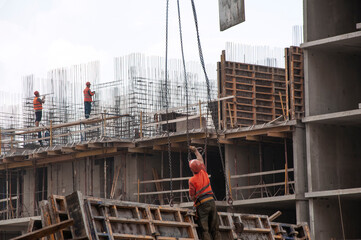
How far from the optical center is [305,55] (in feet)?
108

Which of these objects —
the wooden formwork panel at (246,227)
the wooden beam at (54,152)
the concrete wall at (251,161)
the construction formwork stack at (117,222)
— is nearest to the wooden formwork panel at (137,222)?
the construction formwork stack at (117,222)

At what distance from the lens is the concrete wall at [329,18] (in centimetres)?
3278

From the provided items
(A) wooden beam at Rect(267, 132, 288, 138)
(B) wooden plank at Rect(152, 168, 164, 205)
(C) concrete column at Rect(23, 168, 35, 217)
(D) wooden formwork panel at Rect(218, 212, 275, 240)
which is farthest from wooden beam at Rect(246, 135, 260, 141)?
(C) concrete column at Rect(23, 168, 35, 217)

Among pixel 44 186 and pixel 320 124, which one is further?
pixel 44 186

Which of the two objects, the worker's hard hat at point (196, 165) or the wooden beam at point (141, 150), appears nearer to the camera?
the worker's hard hat at point (196, 165)

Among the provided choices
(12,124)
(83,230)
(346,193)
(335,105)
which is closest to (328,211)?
(346,193)

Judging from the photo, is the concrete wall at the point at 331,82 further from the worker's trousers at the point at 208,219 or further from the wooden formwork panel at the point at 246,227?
the worker's trousers at the point at 208,219

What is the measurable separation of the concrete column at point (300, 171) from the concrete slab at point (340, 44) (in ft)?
10.9

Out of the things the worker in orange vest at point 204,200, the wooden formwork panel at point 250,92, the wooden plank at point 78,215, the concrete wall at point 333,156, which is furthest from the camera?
the wooden formwork panel at point 250,92

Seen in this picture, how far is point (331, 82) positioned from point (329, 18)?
270 centimetres

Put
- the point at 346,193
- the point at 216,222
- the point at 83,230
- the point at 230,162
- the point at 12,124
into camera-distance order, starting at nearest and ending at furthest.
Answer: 1. the point at 83,230
2. the point at 216,222
3. the point at 346,193
4. the point at 230,162
5. the point at 12,124

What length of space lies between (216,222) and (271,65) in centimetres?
2267

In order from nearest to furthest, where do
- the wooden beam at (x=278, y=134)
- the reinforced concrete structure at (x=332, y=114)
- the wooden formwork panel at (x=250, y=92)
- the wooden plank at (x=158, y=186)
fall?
the reinforced concrete structure at (x=332, y=114)
the wooden beam at (x=278, y=134)
the wooden plank at (x=158, y=186)
the wooden formwork panel at (x=250, y=92)

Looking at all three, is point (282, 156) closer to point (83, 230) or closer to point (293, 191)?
point (293, 191)
